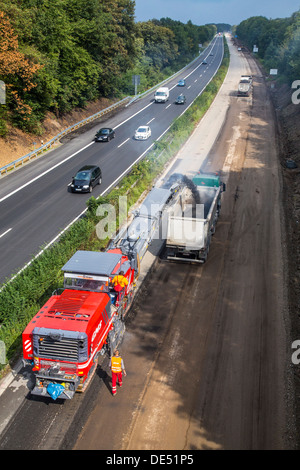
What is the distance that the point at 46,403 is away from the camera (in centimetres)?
1320

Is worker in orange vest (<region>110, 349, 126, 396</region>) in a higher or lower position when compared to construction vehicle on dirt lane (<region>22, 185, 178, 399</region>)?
lower

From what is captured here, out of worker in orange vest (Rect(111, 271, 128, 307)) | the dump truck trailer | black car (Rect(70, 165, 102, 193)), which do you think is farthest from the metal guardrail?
worker in orange vest (Rect(111, 271, 128, 307))

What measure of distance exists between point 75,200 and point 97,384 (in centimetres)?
1907

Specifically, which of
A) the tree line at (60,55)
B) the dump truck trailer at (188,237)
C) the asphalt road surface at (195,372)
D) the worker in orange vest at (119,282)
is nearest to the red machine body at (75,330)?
the worker in orange vest at (119,282)

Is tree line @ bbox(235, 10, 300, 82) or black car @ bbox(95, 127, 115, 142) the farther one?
tree line @ bbox(235, 10, 300, 82)

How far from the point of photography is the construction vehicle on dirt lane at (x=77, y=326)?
40.7 ft

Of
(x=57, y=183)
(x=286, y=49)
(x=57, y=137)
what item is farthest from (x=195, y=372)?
(x=286, y=49)

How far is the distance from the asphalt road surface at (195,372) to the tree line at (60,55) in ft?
87.8

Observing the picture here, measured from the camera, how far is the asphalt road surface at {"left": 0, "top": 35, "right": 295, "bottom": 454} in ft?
39.3

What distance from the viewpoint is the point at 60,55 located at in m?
49.6

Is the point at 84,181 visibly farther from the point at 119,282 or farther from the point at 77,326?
the point at 77,326

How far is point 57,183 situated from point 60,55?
23591mm

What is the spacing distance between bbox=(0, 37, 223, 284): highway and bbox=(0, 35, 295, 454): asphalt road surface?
822 centimetres

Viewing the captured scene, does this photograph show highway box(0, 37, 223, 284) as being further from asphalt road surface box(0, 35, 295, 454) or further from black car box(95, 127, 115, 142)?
asphalt road surface box(0, 35, 295, 454)
